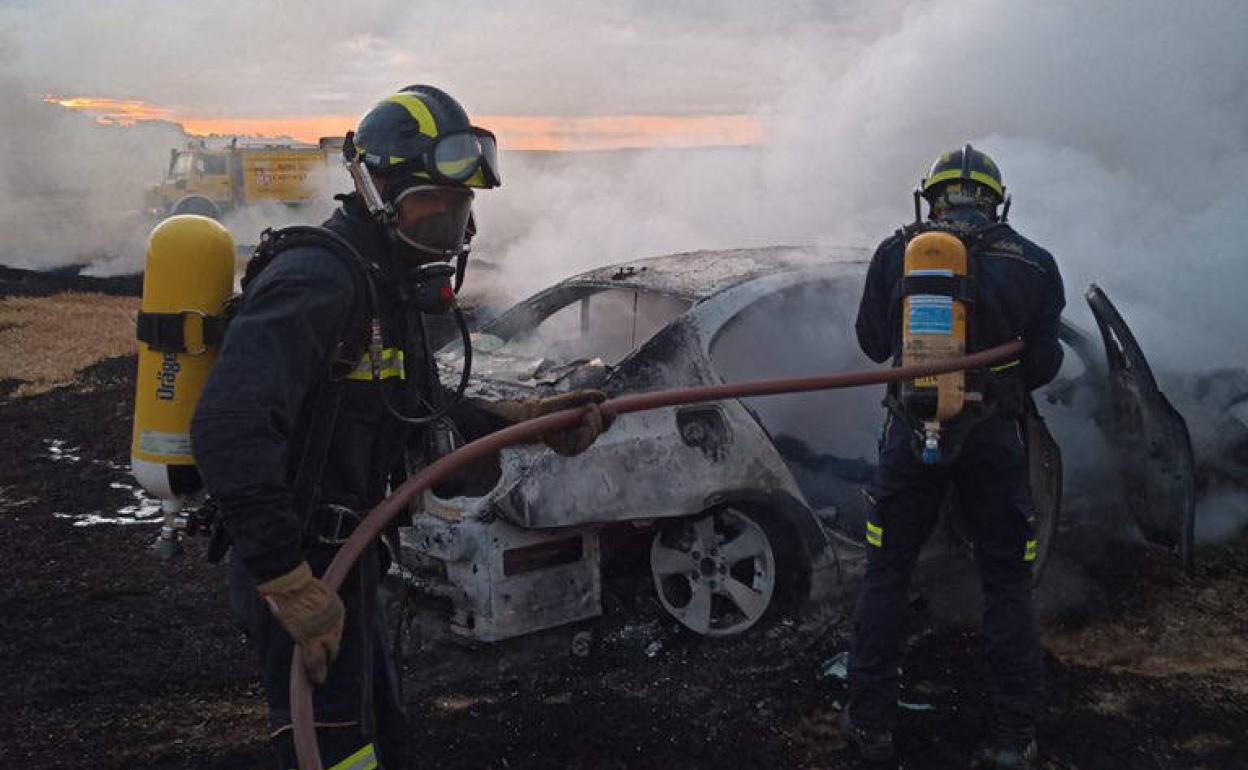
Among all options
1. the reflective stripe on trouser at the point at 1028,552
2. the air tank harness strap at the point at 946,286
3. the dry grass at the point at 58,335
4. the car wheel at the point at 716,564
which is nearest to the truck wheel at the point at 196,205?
the dry grass at the point at 58,335

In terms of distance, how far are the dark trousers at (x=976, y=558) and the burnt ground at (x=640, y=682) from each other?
0.23 metres

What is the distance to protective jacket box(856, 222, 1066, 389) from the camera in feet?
12.0

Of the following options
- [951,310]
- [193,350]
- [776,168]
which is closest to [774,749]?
[951,310]

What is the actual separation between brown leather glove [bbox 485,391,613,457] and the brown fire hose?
0.03 meters

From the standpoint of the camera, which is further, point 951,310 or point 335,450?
point 951,310

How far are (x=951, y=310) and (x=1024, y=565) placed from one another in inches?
35.0

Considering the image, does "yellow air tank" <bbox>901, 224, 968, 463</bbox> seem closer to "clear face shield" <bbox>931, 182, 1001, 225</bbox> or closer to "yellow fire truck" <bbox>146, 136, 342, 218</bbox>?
"clear face shield" <bbox>931, 182, 1001, 225</bbox>

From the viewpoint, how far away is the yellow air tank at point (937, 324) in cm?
353

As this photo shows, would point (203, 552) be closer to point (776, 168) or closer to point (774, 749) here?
point (774, 749)

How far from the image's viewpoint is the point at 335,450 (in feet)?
8.61

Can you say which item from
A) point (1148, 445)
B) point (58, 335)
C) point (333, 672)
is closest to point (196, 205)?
point (58, 335)

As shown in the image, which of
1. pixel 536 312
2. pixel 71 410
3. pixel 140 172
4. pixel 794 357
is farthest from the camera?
pixel 140 172

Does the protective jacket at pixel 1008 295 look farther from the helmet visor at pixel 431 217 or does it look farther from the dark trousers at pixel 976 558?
the helmet visor at pixel 431 217

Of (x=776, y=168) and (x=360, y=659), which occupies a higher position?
(x=776, y=168)
